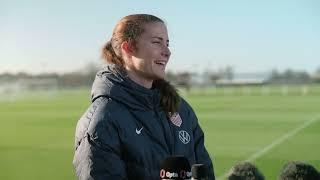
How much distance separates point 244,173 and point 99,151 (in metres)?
1.20

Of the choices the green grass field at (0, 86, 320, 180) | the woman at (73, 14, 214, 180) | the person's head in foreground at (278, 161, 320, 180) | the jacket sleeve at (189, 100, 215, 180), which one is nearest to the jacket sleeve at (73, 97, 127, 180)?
the woman at (73, 14, 214, 180)

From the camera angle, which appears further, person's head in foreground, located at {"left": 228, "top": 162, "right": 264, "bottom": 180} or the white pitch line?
the white pitch line

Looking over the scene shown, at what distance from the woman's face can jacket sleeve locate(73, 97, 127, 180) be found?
22cm

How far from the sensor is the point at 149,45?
198 cm

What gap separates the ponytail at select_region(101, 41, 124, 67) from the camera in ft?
Answer: 6.80

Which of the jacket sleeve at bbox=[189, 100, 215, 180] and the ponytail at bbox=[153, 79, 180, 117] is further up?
the ponytail at bbox=[153, 79, 180, 117]

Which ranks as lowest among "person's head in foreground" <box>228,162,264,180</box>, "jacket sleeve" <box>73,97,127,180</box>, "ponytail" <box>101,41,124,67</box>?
"person's head in foreground" <box>228,162,264,180</box>

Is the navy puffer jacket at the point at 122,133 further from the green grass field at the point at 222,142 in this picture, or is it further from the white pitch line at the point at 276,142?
the green grass field at the point at 222,142

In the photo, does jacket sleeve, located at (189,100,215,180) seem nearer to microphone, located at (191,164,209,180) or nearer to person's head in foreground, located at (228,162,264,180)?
person's head in foreground, located at (228,162,264,180)

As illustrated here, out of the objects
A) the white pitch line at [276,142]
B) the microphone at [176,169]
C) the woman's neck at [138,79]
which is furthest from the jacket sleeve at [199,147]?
the white pitch line at [276,142]

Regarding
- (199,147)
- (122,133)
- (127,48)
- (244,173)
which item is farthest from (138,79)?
(244,173)

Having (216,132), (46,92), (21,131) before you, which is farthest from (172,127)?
(46,92)

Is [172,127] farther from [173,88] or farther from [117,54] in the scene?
[117,54]

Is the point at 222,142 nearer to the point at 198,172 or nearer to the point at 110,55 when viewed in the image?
the point at 110,55
